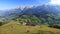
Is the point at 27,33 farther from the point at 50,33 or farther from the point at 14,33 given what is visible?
the point at 50,33

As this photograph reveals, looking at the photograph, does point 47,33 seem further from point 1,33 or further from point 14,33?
point 1,33

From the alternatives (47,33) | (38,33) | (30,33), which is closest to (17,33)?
(30,33)

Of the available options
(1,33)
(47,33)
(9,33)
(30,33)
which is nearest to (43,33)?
(47,33)

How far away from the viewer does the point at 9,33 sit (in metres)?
39.9

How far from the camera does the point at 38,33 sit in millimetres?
39062

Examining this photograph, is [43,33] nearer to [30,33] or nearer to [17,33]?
[30,33]

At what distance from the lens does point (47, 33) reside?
39250 millimetres

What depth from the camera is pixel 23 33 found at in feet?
130

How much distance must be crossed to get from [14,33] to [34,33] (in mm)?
6111

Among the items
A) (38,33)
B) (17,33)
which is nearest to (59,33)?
(38,33)

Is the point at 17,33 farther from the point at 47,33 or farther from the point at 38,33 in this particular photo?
the point at 47,33

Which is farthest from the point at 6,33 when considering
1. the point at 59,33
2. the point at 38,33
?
the point at 59,33

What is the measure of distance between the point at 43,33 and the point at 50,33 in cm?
223

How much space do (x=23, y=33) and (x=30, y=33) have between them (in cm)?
211
